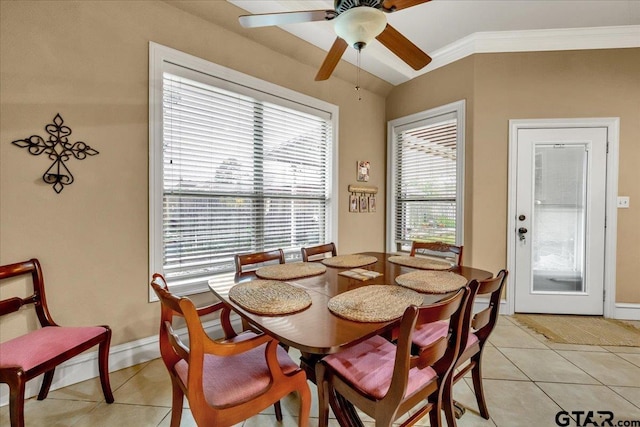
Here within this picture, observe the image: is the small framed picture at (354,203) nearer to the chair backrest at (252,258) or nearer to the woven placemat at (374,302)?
the chair backrest at (252,258)

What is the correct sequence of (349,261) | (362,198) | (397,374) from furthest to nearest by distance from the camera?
(362,198)
(349,261)
(397,374)

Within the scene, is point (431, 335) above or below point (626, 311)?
above

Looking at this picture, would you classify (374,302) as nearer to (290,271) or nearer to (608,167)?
(290,271)

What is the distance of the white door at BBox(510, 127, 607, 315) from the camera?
9.67ft

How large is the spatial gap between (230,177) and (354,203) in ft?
5.37

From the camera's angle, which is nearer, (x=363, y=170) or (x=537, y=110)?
(x=537, y=110)

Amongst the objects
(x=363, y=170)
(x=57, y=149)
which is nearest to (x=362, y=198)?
(x=363, y=170)

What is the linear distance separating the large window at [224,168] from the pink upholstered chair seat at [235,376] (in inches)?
48.9

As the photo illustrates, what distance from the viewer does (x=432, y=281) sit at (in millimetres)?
1625

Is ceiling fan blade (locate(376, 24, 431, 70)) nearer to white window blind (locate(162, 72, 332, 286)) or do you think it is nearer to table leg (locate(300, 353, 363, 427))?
white window blind (locate(162, 72, 332, 286))

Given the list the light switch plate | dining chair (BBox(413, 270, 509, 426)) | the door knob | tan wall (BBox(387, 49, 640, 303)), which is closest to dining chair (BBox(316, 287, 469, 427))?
dining chair (BBox(413, 270, 509, 426))

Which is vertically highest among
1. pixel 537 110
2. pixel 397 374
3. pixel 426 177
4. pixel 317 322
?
pixel 537 110

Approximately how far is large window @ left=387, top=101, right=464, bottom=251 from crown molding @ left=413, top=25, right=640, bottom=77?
589mm

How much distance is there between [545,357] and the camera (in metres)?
2.21
